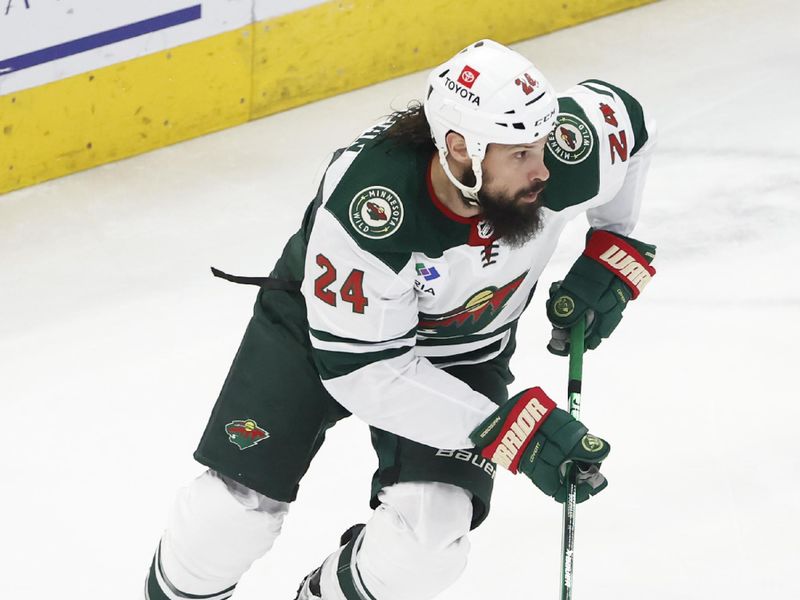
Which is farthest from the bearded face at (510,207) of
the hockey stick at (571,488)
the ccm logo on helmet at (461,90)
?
the hockey stick at (571,488)

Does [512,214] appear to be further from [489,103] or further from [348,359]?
[348,359]

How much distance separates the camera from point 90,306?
4.19 meters

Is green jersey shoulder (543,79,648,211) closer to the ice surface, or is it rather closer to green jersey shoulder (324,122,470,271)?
green jersey shoulder (324,122,470,271)

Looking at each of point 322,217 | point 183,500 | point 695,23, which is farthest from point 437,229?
point 695,23

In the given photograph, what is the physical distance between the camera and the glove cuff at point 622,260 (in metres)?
3.08

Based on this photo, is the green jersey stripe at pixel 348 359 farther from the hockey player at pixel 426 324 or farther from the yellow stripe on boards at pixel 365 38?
the yellow stripe on boards at pixel 365 38

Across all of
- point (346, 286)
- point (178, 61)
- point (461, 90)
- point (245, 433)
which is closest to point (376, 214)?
point (346, 286)

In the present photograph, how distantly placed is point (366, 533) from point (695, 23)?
10.5ft

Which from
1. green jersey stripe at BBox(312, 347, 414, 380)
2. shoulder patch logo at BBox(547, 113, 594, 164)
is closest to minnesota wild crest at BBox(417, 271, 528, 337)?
green jersey stripe at BBox(312, 347, 414, 380)

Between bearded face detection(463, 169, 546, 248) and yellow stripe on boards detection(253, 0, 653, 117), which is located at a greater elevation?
bearded face detection(463, 169, 546, 248)

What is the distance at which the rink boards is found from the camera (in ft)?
14.6

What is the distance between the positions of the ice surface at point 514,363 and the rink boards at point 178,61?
8 centimetres

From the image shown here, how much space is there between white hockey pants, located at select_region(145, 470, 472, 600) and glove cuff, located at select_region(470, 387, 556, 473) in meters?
0.18

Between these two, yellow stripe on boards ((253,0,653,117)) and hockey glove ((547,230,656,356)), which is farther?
yellow stripe on boards ((253,0,653,117))
